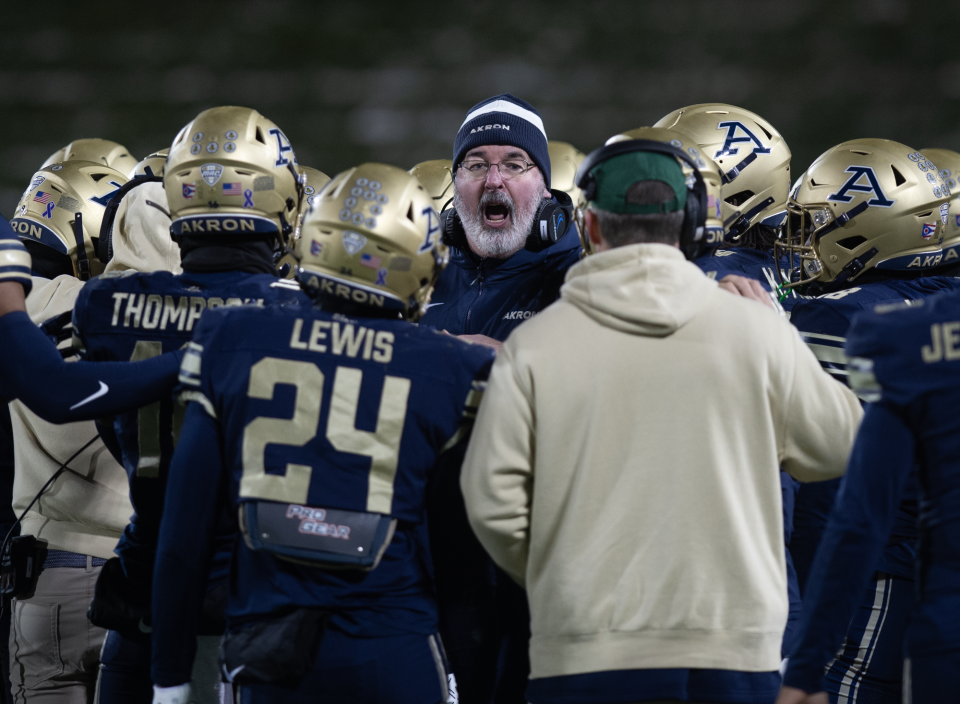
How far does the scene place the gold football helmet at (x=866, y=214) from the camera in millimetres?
2734

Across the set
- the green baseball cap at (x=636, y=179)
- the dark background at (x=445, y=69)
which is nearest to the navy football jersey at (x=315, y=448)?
the green baseball cap at (x=636, y=179)

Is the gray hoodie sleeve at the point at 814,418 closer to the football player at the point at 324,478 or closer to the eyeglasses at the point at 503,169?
the football player at the point at 324,478

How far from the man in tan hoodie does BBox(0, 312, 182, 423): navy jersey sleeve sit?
708 millimetres

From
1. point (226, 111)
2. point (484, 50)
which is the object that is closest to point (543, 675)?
point (226, 111)

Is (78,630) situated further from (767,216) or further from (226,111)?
(767,216)

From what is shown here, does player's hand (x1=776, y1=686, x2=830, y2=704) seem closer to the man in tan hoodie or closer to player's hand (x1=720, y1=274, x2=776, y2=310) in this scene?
the man in tan hoodie

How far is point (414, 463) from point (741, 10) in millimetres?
7007

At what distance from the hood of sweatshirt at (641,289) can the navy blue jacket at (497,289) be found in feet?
4.02

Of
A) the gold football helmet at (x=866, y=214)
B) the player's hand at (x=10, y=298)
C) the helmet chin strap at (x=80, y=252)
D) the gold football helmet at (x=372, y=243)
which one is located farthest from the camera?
the helmet chin strap at (x=80, y=252)

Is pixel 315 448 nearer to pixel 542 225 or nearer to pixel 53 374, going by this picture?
pixel 53 374

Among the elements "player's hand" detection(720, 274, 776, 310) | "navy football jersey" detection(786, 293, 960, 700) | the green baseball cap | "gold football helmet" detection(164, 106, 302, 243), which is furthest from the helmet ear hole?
"gold football helmet" detection(164, 106, 302, 243)

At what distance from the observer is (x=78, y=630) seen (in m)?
2.62

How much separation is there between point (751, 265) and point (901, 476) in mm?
1756

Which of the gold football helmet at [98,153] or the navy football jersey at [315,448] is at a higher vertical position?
the gold football helmet at [98,153]
